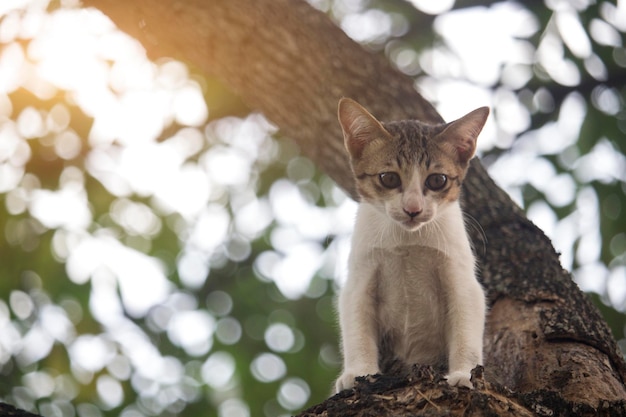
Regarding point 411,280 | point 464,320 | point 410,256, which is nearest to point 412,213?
point 410,256

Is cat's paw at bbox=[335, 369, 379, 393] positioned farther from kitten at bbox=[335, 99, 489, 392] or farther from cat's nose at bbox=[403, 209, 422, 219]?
cat's nose at bbox=[403, 209, 422, 219]

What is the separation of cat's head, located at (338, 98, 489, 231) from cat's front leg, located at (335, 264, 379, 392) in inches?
14.0

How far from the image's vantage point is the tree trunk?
2734 mm

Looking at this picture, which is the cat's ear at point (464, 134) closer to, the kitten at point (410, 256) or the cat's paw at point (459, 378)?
the kitten at point (410, 256)

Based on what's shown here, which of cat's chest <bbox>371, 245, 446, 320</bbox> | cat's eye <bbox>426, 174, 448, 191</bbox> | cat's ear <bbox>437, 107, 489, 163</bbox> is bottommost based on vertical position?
cat's chest <bbox>371, 245, 446, 320</bbox>

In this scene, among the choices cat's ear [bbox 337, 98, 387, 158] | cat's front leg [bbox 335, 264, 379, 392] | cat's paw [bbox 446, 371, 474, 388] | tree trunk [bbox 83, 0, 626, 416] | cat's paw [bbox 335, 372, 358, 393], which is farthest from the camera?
cat's ear [bbox 337, 98, 387, 158]

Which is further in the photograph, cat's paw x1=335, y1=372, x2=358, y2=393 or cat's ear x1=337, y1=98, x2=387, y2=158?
cat's ear x1=337, y1=98, x2=387, y2=158

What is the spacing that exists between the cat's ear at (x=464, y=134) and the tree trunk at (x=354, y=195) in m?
0.44

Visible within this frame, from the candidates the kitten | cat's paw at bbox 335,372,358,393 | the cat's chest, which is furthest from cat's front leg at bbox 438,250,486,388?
cat's paw at bbox 335,372,358,393

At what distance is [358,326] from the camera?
3643mm

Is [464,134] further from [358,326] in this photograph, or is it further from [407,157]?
[358,326]

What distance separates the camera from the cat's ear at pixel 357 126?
385 centimetres

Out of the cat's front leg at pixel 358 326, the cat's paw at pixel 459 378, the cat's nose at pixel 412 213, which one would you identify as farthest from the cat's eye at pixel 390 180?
the cat's paw at pixel 459 378

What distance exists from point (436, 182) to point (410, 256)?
0.39m
